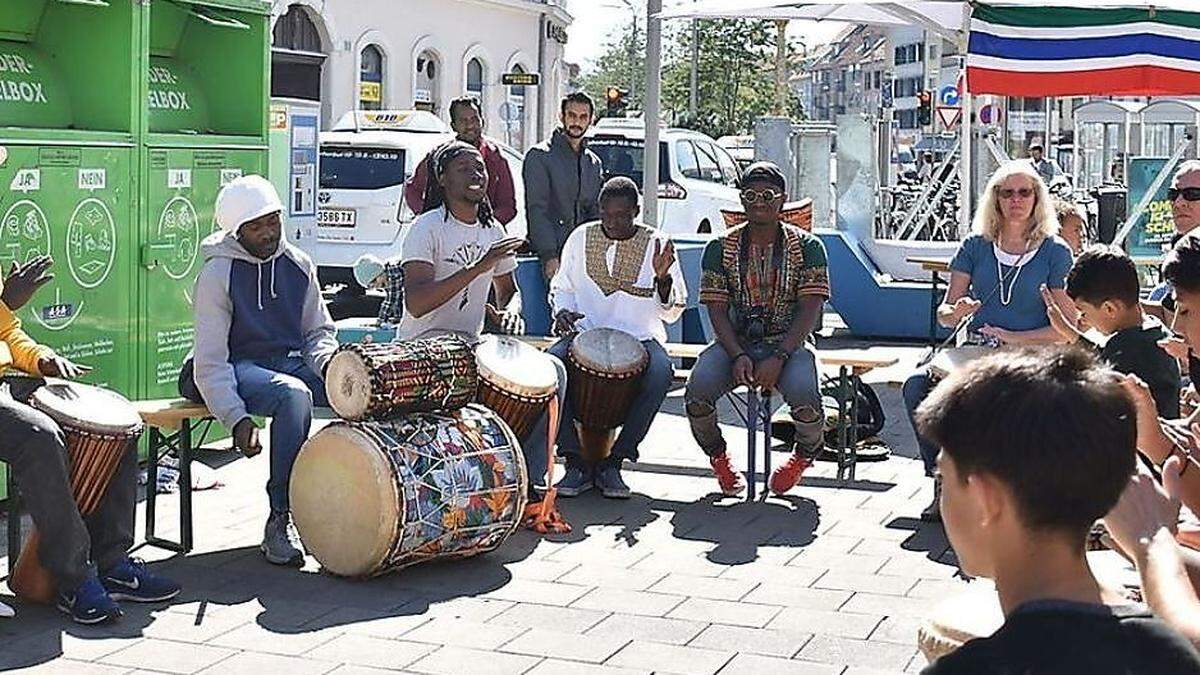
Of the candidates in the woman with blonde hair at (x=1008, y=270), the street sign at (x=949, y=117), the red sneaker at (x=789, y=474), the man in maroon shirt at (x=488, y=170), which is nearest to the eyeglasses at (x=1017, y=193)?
the woman with blonde hair at (x=1008, y=270)

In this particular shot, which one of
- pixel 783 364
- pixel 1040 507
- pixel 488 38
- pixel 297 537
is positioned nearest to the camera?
pixel 1040 507

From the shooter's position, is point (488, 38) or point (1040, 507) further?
point (488, 38)

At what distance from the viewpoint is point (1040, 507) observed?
2105mm

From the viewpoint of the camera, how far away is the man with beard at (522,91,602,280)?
10.2 m

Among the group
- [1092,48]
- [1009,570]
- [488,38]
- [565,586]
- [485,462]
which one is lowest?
[565,586]

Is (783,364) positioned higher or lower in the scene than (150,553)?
higher

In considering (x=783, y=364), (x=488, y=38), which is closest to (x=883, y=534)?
(x=783, y=364)

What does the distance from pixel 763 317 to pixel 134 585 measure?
3094 millimetres

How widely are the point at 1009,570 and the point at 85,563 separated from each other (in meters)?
4.19

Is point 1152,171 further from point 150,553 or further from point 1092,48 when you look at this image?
point 150,553

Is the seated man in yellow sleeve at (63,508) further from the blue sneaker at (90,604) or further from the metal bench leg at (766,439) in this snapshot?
the metal bench leg at (766,439)

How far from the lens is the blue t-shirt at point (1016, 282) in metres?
7.48

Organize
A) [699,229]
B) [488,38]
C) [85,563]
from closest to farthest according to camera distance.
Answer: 1. [85,563]
2. [699,229]
3. [488,38]

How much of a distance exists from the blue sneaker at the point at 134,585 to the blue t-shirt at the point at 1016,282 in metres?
3.47
